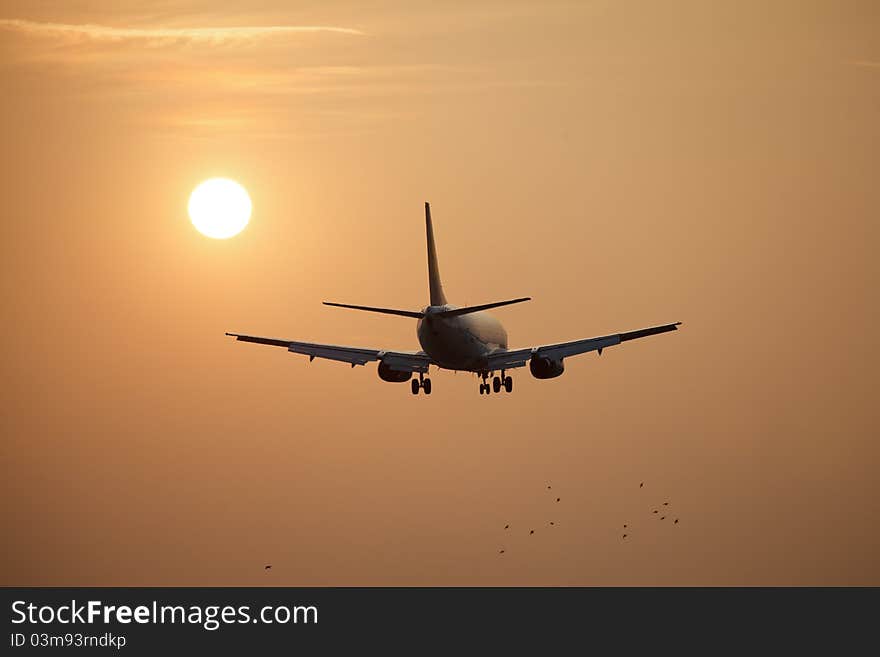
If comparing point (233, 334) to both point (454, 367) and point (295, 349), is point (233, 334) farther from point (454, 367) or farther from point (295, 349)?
point (454, 367)

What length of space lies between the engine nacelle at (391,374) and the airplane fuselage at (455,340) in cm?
627

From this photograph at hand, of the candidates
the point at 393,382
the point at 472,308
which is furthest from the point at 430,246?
the point at 472,308

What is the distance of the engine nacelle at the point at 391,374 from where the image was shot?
472ft

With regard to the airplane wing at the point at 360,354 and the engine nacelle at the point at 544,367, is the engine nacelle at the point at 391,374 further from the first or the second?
the engine nacelle at the point at 544,367

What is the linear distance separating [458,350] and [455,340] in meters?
1.34

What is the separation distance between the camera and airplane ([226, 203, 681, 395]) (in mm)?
134000

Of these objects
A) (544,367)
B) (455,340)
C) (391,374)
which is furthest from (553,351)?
(391,374)

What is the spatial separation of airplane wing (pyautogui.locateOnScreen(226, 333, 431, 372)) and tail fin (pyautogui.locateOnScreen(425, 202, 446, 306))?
Answer: 7.57 m

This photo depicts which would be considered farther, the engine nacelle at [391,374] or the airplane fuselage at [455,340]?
the engine nacelle at [391,374]

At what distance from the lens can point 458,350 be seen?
135875 millimetres

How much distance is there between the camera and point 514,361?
140 m

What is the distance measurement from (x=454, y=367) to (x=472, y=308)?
12150mm

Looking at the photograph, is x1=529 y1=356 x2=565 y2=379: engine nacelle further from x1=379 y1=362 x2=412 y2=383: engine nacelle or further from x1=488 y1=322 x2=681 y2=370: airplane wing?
x1=379 y1=362 x2=412 y2=383: engine nacelle

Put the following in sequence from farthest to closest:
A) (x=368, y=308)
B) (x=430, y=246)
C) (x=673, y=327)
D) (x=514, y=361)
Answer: (x=430, y=246)
(x=514, y=361)
(x=673, y=327)
(x=368, y=308)
